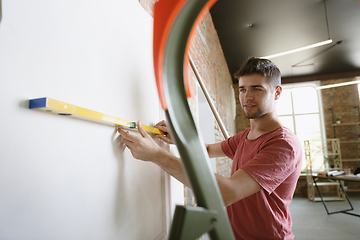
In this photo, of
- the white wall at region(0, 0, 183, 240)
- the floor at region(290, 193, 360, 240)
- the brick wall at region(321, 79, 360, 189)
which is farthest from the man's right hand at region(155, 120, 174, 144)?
the brick wall at region(321, 79, 360, 189)

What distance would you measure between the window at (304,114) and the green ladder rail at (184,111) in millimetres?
8487

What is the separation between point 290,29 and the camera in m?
4.99

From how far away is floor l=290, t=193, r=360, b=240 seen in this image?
144 inches

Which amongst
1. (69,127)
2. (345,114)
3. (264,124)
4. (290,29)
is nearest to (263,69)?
(264,124)

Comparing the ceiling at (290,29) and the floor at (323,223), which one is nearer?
the floor at (323,223)

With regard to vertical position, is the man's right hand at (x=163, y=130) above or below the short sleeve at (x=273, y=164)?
above

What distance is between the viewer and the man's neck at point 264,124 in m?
1.46

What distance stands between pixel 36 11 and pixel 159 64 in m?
0.48

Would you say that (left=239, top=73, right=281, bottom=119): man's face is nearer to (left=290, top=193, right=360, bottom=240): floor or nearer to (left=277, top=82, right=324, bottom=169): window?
(left=290, top=193, right=360, bottom=240): floor

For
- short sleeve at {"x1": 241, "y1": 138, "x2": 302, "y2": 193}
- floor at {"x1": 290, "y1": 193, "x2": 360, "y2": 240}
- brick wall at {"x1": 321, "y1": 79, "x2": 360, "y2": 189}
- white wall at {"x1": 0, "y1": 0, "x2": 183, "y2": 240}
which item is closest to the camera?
white wall at {"x1": 0, "y1": 0, "x2": 183, "y2": 240}

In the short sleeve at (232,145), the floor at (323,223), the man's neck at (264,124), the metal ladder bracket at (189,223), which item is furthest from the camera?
the floor at (323,223)

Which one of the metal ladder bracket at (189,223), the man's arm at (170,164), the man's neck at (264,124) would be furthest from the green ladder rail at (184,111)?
the man's neck at (264,124)

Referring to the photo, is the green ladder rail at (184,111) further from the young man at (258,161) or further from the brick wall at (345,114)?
the brick wall at (345,114)

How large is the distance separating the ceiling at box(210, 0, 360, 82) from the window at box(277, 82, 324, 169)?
1.26 m
